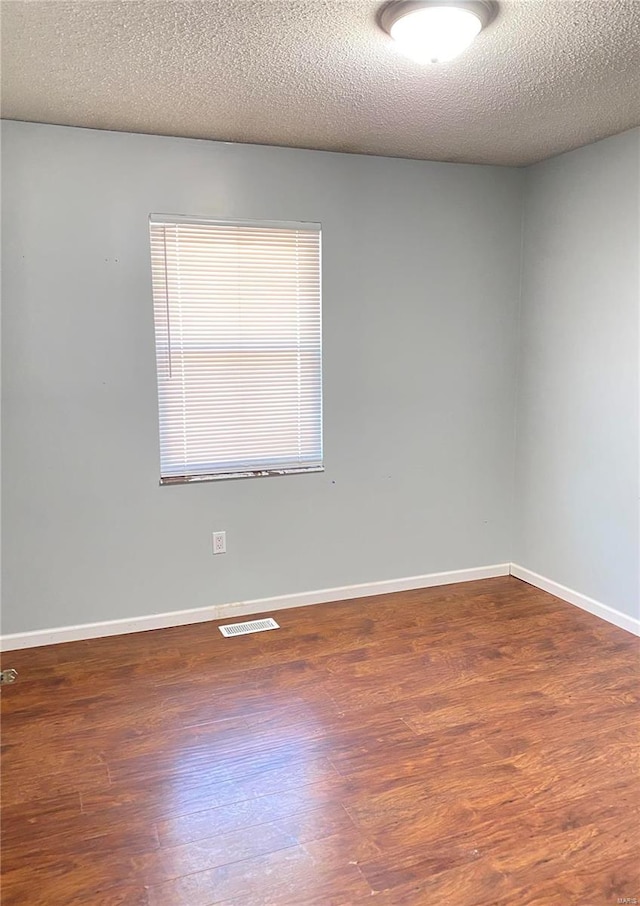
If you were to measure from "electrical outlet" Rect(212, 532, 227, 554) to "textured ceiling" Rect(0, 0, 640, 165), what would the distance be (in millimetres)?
1955

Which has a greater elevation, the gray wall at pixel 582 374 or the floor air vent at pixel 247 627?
Result: the gray wall at pixel 582 374

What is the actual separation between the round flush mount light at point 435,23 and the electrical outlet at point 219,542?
7.62 ft

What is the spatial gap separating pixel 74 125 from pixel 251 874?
118 inches

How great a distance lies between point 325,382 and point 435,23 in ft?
6.11

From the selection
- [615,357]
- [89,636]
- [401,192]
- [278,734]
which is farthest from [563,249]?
[89,636]

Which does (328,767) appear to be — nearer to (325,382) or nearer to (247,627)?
(247,627)

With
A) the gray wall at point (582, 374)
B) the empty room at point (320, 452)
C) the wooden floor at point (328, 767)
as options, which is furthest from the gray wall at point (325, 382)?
the wooden floor at point (328, 767)

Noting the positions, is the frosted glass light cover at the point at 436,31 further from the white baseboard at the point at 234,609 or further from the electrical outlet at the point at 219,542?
the white baseboard at the point at 234,609

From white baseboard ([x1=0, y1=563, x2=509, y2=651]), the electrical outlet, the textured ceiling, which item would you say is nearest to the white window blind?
the electrical outlet

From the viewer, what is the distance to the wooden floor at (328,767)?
70.9 inches

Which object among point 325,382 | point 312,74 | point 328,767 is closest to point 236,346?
point 325,382

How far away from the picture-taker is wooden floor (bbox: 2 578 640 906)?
5.91 feet

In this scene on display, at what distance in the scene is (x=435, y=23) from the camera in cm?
199

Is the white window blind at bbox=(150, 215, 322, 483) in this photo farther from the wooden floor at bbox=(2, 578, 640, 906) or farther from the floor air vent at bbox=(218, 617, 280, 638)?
the wooden floor at bbox=(2, 578, 640, 906)
